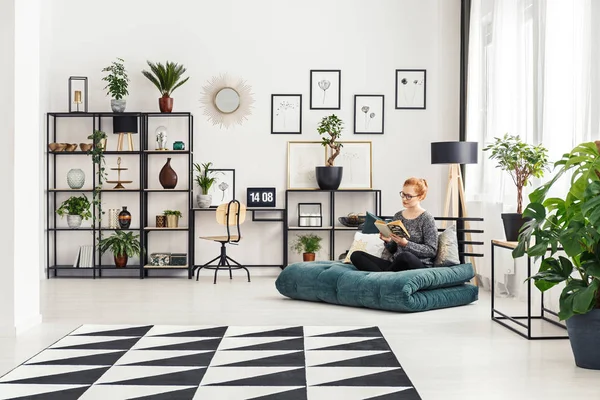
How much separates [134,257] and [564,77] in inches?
205

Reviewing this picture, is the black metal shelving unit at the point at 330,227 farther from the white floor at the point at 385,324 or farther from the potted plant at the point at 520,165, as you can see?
the potted plant at the point at 520,165

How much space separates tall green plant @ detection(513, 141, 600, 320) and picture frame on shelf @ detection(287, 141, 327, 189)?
4457mm

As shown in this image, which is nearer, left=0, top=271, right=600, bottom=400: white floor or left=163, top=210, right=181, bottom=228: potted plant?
left=0, top=271, right=600, bottom=400: white floor

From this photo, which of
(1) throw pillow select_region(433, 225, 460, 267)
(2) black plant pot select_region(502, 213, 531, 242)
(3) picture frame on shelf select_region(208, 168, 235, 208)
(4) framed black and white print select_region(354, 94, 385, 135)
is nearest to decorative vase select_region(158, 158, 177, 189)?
(3) picture frame on shelf select_region(208, 168, 235, 208)

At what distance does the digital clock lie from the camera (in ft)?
28.9

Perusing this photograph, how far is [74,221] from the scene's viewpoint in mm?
8617

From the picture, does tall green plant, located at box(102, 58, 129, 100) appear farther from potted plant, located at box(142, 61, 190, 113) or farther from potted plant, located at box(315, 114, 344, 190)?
potted plant, located at box(315, 114, 344, 190)

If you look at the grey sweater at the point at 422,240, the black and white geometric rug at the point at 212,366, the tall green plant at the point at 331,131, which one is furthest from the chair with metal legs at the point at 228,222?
the black and white geometric rug at the point at 212,366

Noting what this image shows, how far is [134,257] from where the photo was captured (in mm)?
8789

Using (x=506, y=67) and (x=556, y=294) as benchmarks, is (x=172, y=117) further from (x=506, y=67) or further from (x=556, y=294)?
(x=556, y=294)

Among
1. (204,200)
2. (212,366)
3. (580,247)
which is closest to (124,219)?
(204,200)

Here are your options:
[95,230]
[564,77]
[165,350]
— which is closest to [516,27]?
[564,77]

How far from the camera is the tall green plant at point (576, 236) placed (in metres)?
4.12

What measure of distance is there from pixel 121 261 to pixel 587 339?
18.7 feet
